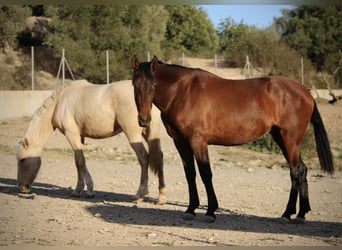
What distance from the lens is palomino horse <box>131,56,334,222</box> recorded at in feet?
21.2

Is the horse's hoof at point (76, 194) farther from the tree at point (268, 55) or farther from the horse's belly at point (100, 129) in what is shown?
the tree at point (268, 55)

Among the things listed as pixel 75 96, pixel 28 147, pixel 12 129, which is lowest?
pixel 12 129

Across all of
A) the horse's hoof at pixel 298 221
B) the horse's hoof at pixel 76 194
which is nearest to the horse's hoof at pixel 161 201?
the horse's hoof at pixel 76 194

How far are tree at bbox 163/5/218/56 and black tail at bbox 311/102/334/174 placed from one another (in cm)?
2844

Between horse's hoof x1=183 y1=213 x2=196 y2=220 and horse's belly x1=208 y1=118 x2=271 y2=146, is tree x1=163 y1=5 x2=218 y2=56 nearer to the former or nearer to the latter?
horse's belly x1=208 y1=118 x2=271 y2=146

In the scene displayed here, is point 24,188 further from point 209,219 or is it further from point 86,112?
point 209,219

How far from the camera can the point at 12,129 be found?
17.5 metres

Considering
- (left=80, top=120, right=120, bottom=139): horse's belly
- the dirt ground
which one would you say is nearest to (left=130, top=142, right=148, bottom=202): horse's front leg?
Result: the dirt ground

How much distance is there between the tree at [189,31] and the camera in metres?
36.5

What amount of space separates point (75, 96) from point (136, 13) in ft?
61.3

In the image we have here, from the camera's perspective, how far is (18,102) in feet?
63.3

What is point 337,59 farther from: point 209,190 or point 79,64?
point 209,190

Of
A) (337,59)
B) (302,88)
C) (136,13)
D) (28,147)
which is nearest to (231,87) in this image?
(302,88)

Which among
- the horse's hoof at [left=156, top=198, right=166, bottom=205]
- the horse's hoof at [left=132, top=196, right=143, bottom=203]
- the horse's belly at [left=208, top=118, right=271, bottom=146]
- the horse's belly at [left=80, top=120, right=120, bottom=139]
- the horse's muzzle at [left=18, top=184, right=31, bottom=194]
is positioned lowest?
the horse's muzzle at [left=18, top=184, right=31, bottom=194]
